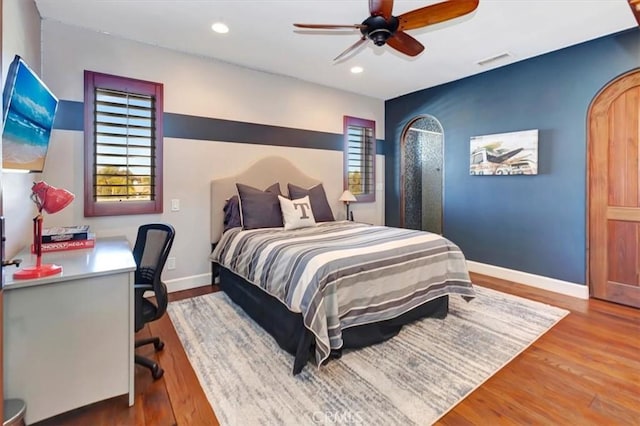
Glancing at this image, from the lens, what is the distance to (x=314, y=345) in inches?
85.7

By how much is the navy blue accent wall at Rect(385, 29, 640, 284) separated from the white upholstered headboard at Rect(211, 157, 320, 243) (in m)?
2.19

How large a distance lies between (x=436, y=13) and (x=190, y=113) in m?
2.76

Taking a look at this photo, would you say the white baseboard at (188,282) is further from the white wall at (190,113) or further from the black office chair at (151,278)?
the black office chair at (151,278)

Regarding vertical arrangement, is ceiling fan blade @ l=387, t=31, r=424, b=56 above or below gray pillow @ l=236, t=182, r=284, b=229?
above

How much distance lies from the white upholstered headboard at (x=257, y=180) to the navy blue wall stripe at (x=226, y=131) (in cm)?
31

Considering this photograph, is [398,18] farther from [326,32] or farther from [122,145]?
[122,145]

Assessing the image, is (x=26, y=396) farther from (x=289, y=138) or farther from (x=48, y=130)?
(x=289, y=138)

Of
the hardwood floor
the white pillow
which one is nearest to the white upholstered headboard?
the white pillow

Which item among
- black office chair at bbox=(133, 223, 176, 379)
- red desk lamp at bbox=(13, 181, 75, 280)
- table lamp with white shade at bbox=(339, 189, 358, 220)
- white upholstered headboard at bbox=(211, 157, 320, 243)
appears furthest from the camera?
table lamp with white shade at bbox=(339, 189, 358, 220)

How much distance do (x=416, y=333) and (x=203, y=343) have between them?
1737 millimetres

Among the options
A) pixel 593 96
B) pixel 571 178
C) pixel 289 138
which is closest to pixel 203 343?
pixel 289 138

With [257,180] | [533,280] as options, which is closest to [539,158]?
[533,280]

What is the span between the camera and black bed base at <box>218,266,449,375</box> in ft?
6.97

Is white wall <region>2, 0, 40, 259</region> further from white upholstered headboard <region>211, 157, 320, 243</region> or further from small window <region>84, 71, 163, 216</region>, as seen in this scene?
white upholstered headboard <region>211, 157, 320, 243</region>
